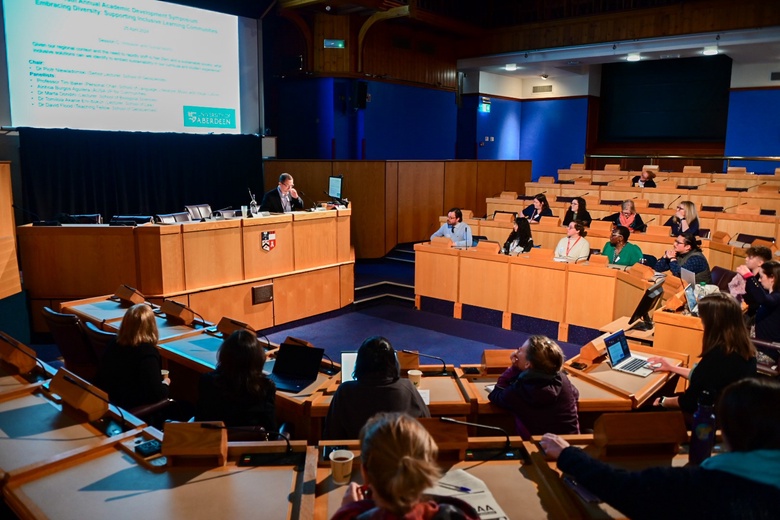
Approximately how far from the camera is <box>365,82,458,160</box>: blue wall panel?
12.3 meters

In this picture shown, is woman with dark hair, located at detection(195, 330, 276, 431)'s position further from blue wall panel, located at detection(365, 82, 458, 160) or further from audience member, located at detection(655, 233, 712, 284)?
blue wall panel, located at detection(365, 82, 458, 160)

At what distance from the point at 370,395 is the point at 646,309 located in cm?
296

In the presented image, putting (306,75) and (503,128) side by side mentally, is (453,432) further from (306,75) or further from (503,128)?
(503,128)

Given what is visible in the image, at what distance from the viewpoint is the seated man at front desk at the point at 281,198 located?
755 cm

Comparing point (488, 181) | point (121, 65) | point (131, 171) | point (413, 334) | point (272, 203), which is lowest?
point (413, 334)

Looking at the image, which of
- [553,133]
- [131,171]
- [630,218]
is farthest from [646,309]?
[553,133]

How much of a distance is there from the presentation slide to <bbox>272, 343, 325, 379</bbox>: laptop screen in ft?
20.4

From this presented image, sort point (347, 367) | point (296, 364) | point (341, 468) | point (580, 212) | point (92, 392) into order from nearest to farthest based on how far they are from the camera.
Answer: point (341, 468) → point (92, 392) → point (347, 367) → point (296, 364) → point (580, 212)

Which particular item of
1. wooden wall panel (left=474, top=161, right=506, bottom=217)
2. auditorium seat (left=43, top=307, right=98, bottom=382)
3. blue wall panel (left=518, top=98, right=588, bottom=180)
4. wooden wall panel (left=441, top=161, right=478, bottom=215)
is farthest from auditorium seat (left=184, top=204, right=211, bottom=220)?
blue wall panel (left=518, top=98, right=588, bottom=180)

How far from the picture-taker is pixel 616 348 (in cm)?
383

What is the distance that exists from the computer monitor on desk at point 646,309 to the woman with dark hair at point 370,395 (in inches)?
106

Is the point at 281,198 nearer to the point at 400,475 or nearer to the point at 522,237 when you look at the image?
the point at 522,237

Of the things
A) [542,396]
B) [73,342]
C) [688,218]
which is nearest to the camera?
[542,396]

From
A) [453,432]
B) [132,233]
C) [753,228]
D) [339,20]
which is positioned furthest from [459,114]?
[453,432]
